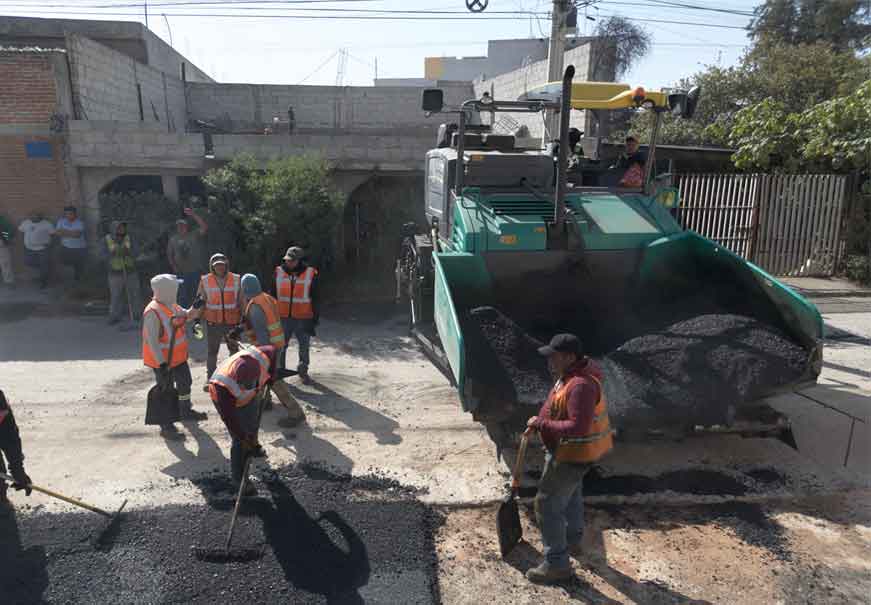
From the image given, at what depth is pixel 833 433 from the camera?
556 centimetres

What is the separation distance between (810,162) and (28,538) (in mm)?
12915

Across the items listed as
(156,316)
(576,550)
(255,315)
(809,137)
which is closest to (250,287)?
(255,315)

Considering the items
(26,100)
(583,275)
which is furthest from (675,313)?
(26,100)

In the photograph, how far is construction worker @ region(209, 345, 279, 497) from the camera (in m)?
4.13

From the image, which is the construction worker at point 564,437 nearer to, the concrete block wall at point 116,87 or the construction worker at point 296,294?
the construction worker at point 296,294

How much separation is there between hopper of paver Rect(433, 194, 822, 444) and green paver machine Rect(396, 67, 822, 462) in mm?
14

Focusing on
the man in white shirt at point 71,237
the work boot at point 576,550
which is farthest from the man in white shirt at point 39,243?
the work boot at point 576,550

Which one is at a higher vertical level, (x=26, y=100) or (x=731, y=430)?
(x=26, y=100)

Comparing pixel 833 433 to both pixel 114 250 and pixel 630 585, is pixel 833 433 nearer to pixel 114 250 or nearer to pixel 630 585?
pixel 630 585

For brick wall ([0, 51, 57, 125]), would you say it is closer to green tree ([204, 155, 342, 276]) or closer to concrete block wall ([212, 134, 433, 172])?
concrete block wall ([212, 134, 433, 172])

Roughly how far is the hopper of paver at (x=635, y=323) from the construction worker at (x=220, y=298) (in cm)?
201

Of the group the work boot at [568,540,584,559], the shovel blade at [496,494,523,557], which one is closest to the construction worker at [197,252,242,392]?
the shovel blade at [496,494,523,557]

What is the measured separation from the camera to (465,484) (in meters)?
4.72

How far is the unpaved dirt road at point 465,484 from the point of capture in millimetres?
3648
